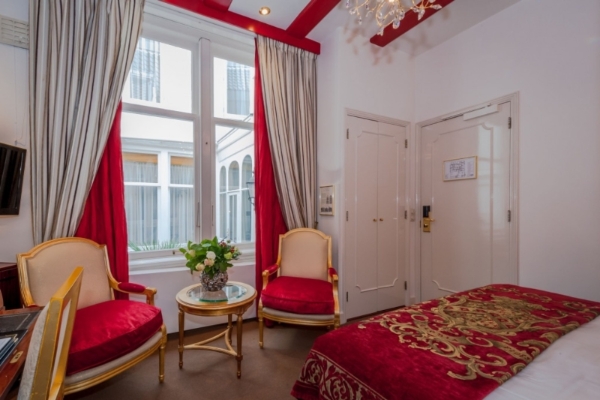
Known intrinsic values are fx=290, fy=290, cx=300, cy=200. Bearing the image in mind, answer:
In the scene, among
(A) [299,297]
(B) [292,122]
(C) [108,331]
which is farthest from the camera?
(B) [292,122]

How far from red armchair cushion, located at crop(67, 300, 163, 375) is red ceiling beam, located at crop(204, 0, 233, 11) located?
259 cm

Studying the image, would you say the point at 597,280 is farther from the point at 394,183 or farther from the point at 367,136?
the point at 367,136

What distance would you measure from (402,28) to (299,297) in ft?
9.29

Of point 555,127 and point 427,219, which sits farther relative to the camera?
point 427,219

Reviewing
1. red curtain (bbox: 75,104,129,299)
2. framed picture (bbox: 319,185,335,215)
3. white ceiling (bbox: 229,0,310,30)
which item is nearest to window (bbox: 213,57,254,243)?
white ceiling (bbox: 229,0,310,30)

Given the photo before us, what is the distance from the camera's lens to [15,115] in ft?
6.91

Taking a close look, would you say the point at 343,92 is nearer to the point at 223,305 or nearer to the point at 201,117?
the point at 201,117

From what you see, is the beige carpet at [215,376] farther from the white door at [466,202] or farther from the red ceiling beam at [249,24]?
the red ceiling beam at [249,24]

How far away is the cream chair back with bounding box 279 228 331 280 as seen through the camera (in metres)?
2.84

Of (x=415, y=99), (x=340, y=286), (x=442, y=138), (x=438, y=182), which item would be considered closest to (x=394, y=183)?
(x=438, y=182)

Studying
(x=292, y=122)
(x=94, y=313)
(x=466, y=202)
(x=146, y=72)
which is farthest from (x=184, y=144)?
(x=466, y=202)

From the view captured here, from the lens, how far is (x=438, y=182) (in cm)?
326

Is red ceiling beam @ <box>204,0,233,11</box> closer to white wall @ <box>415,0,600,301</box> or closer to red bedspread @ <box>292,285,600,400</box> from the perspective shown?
white wall @ <box>415,0,600,301</box>

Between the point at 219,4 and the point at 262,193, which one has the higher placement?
the point at 219,4
